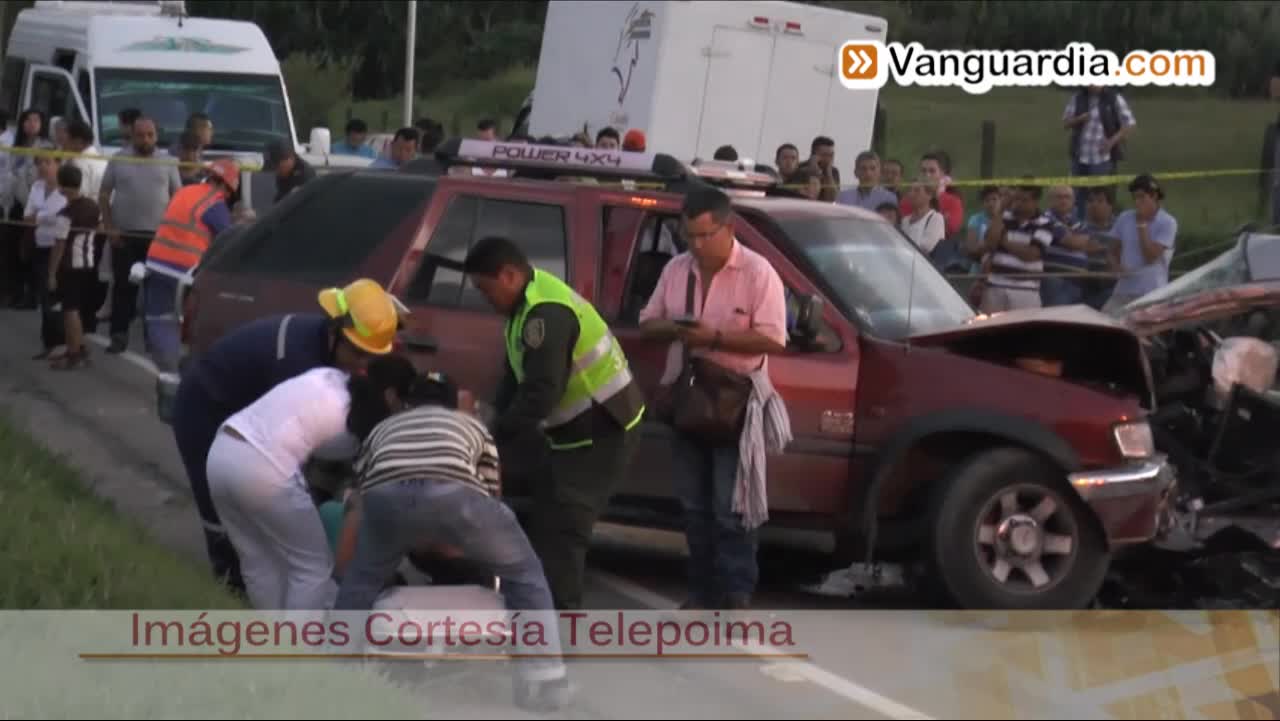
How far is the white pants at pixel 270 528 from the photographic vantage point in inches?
300

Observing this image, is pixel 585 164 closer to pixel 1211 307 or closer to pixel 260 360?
pixel 260 360

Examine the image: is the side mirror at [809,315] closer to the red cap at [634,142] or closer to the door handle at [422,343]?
the door handle at [422,343]

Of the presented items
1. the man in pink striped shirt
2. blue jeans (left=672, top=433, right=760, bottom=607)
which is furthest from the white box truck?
blue jeans (left=672, top=433, right=760, bottom=607)

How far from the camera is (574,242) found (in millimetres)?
9719

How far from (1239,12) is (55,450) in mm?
30335

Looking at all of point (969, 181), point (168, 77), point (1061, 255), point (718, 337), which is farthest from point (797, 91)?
point (718, 337)

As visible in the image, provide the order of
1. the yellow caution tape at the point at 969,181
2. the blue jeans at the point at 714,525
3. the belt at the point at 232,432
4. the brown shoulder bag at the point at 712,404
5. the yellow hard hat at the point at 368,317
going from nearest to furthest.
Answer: the belt at the point at 232,432 < the yellow hard hat at the point at 368,317 < the brown shoulder bag at the point at 712,404 < the blue jeans at the point at 714,525 < the yellow caution tape at the point at 969,181

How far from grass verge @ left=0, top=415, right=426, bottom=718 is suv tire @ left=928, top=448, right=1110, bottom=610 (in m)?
2.89

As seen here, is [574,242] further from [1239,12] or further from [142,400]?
[1239,12]

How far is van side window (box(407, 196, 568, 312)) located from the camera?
977 cm

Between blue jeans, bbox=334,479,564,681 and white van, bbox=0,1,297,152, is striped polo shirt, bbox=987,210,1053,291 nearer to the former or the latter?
blue jeans, bbox=334,479,564,681

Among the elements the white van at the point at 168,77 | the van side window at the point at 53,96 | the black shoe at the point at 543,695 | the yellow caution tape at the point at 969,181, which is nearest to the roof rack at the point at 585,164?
the yellow caution tape at the point at 969,181

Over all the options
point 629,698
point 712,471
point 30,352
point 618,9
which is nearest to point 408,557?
point 629,698

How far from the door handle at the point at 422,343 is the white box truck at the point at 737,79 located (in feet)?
38.4
